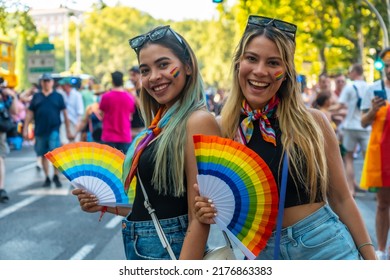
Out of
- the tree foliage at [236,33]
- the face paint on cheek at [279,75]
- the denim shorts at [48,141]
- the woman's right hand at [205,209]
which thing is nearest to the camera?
the woman's right hand at [205,209]

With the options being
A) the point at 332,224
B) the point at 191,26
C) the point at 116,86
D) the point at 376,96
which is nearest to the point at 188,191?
the point at 332,224

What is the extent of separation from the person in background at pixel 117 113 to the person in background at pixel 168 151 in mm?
7178

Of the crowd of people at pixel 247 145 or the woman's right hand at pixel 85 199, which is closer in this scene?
the crowd of people at pixel 247 145

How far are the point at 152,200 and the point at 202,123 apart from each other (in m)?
0.33

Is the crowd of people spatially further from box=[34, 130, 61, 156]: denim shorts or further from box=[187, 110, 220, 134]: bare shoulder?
box=[34, 130, 61, 156]: denim shorts

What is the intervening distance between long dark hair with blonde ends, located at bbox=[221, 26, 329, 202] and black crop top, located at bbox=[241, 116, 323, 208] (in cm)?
2

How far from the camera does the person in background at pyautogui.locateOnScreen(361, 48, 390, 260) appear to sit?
6008mm

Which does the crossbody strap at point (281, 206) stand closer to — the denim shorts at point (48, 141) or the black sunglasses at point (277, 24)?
the black sunglasses at point (277, 24)

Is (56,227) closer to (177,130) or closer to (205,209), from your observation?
(177,130)

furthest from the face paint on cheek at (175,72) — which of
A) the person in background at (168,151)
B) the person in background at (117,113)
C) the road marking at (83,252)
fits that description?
the person in background at (117,113)

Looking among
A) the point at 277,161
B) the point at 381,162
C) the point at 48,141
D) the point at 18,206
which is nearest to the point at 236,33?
the point at 48,141

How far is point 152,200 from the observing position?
2639 mm

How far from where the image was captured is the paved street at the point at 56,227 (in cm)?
676

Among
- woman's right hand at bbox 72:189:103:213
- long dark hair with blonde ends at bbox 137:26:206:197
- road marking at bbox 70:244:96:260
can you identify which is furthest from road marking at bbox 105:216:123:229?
long dark hair with blonde ends at bbox 137:26:206:197
